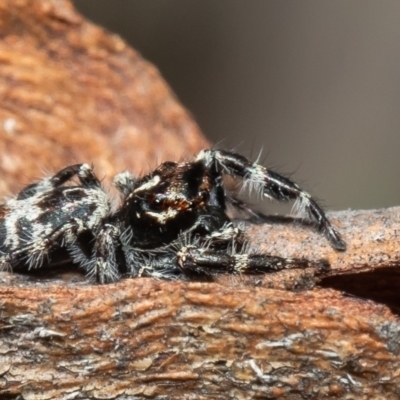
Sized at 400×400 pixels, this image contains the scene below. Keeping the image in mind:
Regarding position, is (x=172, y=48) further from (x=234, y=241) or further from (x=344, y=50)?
(x=234, y=241)

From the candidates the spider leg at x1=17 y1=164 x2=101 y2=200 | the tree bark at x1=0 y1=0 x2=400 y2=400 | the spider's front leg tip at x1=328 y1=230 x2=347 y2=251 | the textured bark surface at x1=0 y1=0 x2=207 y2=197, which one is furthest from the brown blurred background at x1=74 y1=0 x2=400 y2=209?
the tree bark at x1=0 y1=0 x2=400 y2=400

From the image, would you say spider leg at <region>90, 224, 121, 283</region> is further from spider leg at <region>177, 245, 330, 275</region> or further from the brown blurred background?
the brown blurred background

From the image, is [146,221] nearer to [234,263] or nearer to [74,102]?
[234,263]

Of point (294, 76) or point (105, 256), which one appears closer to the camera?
point (105, 256)

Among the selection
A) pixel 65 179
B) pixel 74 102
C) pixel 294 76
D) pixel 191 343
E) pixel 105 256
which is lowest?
pixel 191 343

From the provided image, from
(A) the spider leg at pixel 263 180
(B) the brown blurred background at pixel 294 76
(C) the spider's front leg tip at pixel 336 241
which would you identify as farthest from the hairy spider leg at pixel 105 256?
(B) the brown blurred background at pixel 294 76

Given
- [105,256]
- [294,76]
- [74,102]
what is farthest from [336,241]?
[294,76]

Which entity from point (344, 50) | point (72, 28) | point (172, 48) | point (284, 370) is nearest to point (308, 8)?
point (344, 50)
